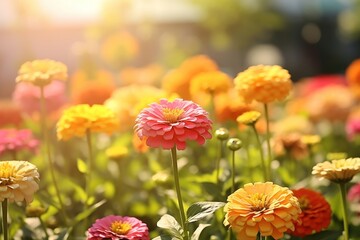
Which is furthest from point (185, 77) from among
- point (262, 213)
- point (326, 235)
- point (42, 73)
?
point (262, 213)

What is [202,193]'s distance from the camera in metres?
1.74

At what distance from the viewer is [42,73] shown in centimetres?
157

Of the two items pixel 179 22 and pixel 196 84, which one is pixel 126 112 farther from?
pixel 179 22

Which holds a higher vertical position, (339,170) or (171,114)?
(171,114)

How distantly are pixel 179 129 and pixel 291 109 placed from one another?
6.55 ft

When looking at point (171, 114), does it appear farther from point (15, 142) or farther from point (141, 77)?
point (141, 77)

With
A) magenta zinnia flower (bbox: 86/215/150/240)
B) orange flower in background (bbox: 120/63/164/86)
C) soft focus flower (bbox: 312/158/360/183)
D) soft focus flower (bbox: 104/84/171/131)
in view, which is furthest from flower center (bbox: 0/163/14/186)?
orange flower in background (bbox: 120/63/164/86)

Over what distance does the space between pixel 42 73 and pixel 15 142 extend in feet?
0.97

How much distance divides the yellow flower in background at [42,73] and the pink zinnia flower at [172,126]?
384mm

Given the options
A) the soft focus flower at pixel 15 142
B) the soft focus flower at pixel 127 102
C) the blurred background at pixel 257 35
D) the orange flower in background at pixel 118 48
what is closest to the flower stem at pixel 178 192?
the soft focus flower at pixel 15 142

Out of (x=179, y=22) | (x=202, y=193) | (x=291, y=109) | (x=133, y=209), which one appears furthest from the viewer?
(x=179, y=22)

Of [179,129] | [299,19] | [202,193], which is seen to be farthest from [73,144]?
[299,19]

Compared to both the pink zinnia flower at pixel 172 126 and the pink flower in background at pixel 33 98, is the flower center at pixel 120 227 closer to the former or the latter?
the pink zinnia flower at pixel 172 126

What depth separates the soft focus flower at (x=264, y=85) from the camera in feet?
5.12
